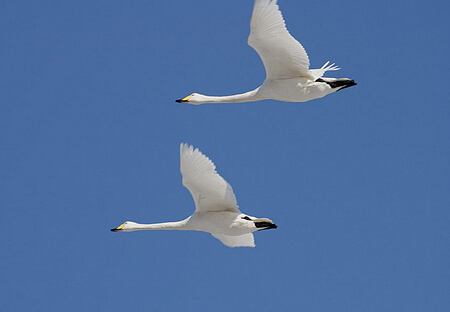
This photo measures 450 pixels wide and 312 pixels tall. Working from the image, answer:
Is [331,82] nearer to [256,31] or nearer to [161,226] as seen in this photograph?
[256,31]

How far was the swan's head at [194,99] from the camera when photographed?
4884cm

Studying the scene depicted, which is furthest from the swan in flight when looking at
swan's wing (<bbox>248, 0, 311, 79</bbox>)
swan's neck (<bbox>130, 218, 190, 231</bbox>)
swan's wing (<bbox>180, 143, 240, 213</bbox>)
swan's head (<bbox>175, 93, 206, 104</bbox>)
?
swan's neck (<bbox>130, 218, 190, 231</bbox>)

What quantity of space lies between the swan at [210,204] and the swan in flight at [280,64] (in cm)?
359

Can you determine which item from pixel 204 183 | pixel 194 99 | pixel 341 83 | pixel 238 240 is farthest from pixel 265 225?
pixel 194 99

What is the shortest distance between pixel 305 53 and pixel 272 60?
37.4 inches

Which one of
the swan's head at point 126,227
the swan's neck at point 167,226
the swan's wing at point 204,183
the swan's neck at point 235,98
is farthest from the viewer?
the swan's head at point 126,227

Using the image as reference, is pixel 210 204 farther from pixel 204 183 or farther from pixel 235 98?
pixel 235 98

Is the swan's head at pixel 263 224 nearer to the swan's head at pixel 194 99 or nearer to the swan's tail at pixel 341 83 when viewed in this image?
the swan's tail at pixel 341 83

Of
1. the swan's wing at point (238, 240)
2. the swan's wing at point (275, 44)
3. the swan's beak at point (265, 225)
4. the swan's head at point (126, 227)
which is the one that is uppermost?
the swan's wing at point (275, 44)

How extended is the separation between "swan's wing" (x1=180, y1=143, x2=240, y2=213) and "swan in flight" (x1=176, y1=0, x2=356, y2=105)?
3.59 metres

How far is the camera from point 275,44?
46000 millimetres

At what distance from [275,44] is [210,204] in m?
4.73

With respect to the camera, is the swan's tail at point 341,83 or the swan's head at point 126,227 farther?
the swan's head at point 126,227

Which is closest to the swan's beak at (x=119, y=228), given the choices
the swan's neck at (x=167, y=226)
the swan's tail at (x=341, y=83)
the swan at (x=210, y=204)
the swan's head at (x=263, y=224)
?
the swan's neck at (x=167, y=226)
